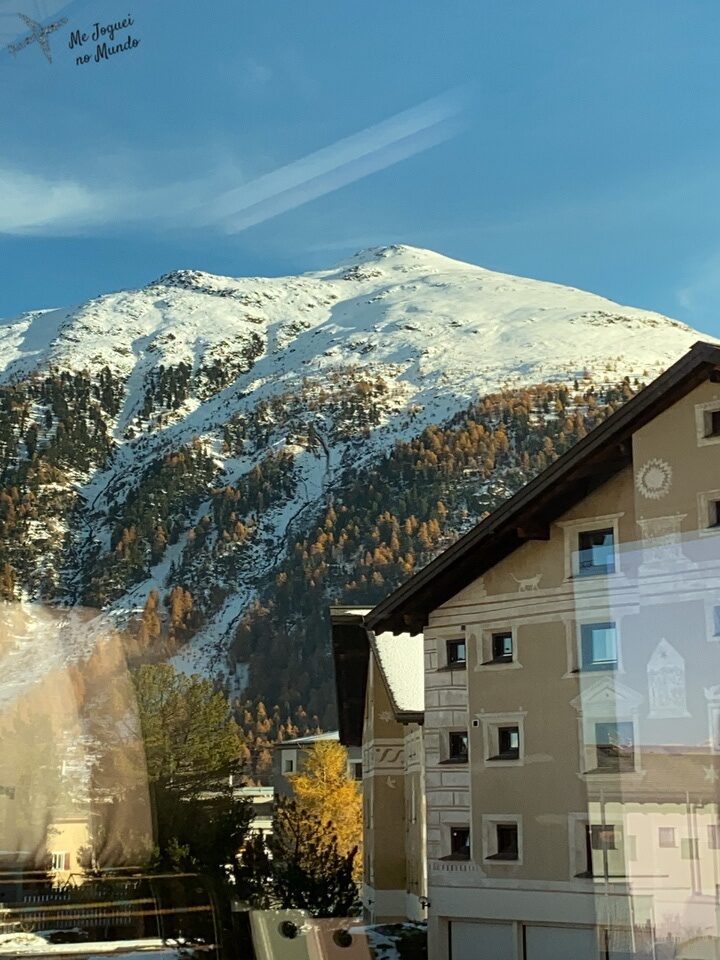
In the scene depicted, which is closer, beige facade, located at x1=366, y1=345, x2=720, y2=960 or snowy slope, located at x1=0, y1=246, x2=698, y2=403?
beige facade, located at x1=366, y1=345, x2=720, y2=960

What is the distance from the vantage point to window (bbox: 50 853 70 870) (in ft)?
16.8

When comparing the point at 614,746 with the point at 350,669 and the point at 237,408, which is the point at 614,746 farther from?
the point at 350,669

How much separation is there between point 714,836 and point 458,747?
5.86 ft

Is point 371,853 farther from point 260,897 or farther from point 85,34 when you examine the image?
point 85,34

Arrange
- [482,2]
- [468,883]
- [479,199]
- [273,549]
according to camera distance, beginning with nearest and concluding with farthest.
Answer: [482,2]
[479,199]
[468,883]
[273,549]

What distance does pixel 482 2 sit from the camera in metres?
3.84

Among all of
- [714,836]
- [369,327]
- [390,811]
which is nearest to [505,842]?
[714,836]

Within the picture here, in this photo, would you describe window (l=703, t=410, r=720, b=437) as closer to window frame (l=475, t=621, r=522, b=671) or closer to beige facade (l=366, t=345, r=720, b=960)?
beige facade (l=366, t=345, r=720, b=960)

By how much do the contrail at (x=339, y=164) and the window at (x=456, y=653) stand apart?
205 cm

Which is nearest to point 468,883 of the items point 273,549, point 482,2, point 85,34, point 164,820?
point 164,820

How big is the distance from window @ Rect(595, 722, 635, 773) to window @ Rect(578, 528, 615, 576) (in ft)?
1.94

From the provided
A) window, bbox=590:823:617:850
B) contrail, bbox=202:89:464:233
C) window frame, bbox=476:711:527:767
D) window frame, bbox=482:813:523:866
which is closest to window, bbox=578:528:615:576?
window frame, bbox=476:711:527:767

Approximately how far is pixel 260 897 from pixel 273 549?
87.9 inches

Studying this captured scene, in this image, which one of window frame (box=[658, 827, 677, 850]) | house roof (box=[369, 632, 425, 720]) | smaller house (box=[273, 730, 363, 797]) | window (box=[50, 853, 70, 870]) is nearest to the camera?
window frame (box=[658, 827, 677, 850])
